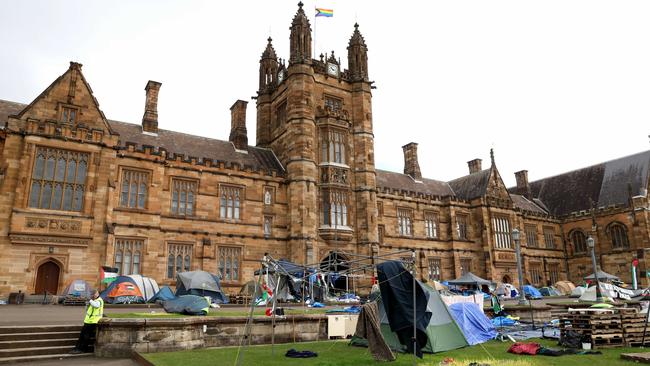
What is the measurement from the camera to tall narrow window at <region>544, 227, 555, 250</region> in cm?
4906

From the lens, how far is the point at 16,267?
21.6 m

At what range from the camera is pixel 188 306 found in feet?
51.0

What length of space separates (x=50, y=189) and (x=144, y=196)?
4.92 m

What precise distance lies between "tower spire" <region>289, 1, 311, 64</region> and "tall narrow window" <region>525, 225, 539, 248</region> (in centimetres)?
3105

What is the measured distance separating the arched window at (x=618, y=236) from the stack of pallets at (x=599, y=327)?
39160 mm

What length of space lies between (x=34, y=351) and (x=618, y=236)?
52118 mm

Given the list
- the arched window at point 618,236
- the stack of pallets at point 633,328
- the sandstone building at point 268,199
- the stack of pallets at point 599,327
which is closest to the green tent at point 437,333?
the stack of pallets at point 599,327

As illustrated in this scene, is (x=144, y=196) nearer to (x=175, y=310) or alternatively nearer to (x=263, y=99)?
(x=175, y=310)

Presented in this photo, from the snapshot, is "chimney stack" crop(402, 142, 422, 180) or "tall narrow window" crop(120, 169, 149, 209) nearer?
"tall narrow window" crop(120, 169, 149, 209)

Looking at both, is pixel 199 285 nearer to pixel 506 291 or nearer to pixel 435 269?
pixel 435 269

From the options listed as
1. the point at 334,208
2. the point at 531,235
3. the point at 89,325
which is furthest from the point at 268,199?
the point at 531,235

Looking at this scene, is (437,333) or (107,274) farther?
(107,274)

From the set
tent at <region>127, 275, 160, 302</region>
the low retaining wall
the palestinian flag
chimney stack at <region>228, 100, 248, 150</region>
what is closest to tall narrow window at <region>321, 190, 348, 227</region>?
chimney stack at <region>228, 100, 248, 150</region>

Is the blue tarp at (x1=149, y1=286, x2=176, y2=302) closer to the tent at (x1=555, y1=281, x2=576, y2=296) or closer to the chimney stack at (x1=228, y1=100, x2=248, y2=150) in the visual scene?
the chimney stack at (x1=228, y1=100, x2=248, y2=150)
